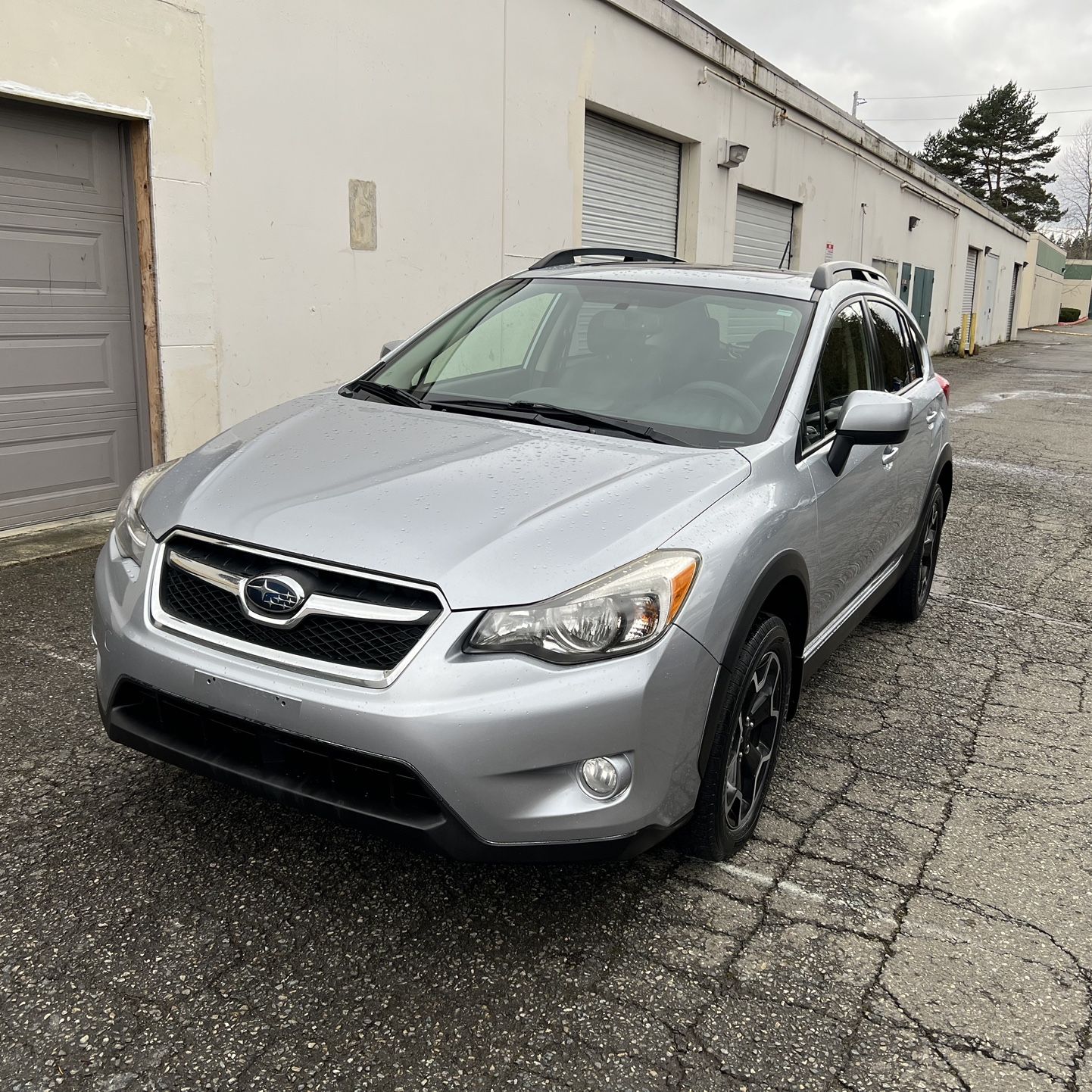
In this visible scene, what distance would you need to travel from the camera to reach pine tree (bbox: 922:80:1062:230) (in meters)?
65.2

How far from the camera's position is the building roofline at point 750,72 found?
11.3 m

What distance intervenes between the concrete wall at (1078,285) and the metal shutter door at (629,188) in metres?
67.5

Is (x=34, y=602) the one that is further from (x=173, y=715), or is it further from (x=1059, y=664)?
(x=1059, y=664)

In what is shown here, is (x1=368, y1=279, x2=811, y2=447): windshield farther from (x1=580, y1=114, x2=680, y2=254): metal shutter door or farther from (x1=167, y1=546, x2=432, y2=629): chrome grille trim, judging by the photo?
(x1=580, y1=114, x2=680, y2=254): metal shutter door

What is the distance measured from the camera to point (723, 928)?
2.65 metres

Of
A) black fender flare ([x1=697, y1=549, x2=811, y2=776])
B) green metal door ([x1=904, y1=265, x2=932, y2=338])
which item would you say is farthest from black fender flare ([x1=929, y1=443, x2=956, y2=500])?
green metal door ([x1=904, y1=265, x2=932, y2=338])

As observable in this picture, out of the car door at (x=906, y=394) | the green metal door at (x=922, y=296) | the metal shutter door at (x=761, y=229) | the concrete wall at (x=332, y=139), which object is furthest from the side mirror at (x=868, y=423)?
the green metal door at (x=922, y=296)

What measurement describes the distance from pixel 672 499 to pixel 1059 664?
10.1ft

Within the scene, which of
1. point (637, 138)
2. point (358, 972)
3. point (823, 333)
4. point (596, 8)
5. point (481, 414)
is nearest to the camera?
point (358, 972)

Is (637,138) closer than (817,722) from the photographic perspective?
No

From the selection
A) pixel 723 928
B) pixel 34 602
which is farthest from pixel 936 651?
pixel 34 602

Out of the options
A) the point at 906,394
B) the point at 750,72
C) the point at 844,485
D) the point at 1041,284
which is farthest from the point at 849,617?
the point at 1041,284

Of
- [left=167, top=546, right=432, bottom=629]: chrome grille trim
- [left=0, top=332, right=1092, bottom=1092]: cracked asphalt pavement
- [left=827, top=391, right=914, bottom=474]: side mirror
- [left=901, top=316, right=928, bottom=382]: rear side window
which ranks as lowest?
[left=0, top=332, right=1092, bottom=1092]: cracked asphalt pavement

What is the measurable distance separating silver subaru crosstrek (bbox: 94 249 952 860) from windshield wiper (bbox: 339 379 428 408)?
19 mm
